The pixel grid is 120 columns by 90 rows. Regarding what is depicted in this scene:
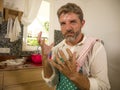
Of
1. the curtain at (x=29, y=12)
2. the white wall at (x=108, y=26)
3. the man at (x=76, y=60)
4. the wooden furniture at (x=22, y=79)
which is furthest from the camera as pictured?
the white wall at (x=108, y=26)

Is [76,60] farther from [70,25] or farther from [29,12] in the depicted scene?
[29,12]

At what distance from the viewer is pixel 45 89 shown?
2490 mm

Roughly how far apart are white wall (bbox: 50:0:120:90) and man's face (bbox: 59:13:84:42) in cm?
220

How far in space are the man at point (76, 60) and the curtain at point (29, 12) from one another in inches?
66.7

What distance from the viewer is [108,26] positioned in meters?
3.36

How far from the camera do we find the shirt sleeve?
38.2 inches

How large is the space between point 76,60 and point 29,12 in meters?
2.06

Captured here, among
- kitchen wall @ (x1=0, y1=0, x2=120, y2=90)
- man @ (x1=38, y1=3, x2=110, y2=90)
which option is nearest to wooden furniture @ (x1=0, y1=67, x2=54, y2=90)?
man @ (x1=38, y1=3, x2=110, y2=90)

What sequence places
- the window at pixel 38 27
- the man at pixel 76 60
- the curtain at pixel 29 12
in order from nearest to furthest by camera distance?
the man at pixel 76 60 → the curtain at pixel 29 12 → the window at pixel 38 27

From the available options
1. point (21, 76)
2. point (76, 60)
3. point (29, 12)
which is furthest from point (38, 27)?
point (76, 60)

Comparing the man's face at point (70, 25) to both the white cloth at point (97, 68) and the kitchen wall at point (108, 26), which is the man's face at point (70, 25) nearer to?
the white cloth at point (97, 68)

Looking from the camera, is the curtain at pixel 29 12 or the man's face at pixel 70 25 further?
the curtain at pixel 29 12

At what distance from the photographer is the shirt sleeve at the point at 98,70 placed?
0.97 metres

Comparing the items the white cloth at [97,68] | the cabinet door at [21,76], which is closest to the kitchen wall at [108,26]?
the cabinet door at [21,76]
